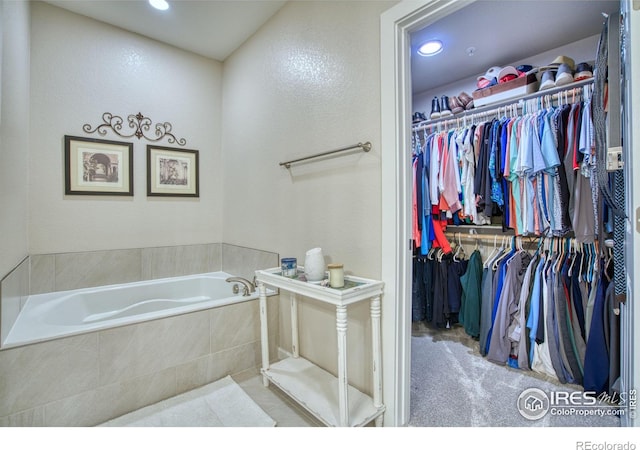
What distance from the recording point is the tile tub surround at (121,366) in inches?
55.1

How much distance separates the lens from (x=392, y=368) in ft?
4.66

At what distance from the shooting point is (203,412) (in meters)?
1.61

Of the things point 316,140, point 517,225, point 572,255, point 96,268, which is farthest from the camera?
point 96,268

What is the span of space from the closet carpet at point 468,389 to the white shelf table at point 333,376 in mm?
291

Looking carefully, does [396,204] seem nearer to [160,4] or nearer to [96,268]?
[160,4]

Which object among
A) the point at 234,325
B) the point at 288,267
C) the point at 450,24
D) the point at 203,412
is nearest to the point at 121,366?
the point at 203,412

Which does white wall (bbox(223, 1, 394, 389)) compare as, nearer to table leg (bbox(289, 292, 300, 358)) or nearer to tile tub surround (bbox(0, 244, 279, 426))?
table leg (bbox(289, 292, 300, 358))

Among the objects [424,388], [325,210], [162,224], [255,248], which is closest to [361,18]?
[325,210]

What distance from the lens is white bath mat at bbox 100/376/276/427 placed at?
5.02 feet

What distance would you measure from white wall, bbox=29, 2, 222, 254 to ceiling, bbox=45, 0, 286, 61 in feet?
0.39

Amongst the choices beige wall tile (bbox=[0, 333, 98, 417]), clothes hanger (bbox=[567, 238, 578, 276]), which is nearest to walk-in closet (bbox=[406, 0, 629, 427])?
clothes hanger (bbox=[567, 238, 578, 276])

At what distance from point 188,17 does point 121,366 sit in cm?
243

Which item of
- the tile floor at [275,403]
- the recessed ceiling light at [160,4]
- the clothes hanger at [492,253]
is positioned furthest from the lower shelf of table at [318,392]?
the recessed ceiling light at [160,4]
